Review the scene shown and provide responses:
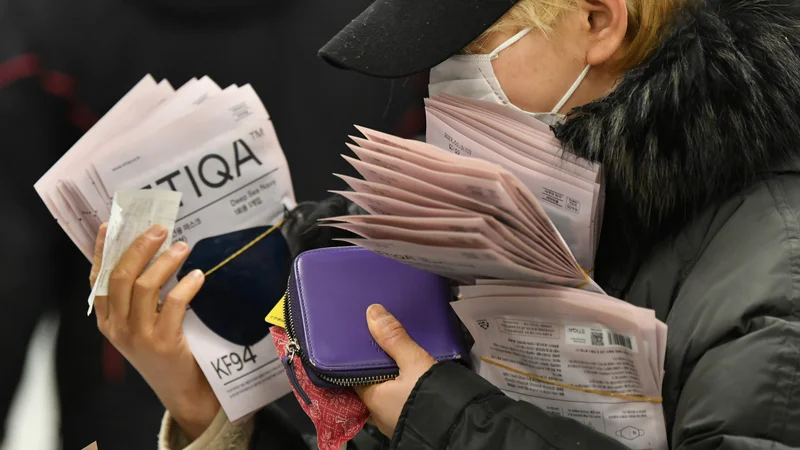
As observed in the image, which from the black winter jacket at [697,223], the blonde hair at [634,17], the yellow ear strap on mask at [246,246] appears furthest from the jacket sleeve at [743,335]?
the yellow ear strap on mask at [246,246]

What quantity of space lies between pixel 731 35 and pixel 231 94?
2.47 ft

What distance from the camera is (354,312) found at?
88 centimetres

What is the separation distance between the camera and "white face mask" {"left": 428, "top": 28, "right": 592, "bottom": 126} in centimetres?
88

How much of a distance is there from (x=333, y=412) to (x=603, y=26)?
0.59 meters

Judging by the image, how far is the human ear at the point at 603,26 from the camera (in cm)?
83

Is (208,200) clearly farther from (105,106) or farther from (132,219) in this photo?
(105,106)

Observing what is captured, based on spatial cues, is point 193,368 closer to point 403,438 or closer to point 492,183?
point 403,438

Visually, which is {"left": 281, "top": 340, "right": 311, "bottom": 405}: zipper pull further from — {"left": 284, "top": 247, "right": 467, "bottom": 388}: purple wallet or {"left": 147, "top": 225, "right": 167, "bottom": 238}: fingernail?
{"left": 147, "top": 225, "right": 167, "bottom": 238}: fingernail

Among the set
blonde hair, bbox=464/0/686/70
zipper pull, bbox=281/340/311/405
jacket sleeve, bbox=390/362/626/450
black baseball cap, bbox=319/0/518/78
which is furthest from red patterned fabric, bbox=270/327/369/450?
blonde hair, bbox=464/0/686/70

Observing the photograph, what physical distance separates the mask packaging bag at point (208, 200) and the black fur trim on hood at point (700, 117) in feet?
1.86

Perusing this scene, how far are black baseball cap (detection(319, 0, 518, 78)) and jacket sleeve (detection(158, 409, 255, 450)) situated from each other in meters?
0.66

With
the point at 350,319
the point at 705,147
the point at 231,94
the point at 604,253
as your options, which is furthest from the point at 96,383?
the point at 705,147

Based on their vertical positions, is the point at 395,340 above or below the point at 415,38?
below

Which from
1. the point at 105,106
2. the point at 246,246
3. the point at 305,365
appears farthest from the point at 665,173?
the point at 105,106
